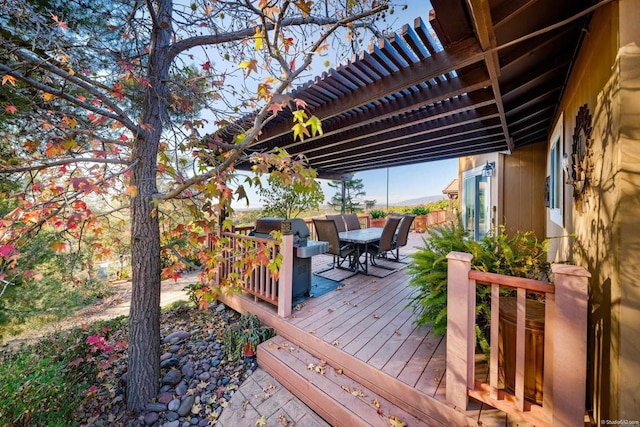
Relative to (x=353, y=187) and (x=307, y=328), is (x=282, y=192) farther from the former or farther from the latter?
(x=353, y=187)

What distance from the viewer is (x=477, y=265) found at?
7.48ft

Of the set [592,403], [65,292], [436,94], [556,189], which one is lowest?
[65,292]

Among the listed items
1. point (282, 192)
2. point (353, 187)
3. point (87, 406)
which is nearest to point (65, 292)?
point (87, 406)

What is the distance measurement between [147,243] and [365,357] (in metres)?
2.57

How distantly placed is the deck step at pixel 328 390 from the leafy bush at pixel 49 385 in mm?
1771

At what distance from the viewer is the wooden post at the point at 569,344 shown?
1.31 metres

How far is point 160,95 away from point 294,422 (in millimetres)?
3648

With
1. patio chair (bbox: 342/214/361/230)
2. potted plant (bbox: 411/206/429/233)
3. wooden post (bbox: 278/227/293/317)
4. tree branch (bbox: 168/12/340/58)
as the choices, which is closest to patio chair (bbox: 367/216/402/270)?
patio chair (bbox: 342/214/361/230)

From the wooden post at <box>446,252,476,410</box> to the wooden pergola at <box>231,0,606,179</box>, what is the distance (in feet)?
5.19

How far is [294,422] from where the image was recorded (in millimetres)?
2145

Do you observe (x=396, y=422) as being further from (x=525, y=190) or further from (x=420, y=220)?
(x=420, y=220)

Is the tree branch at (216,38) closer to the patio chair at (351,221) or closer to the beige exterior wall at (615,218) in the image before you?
the beige exterior wall at (615,218)

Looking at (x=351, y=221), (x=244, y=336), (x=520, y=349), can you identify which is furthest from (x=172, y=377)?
(x=351, y=221)

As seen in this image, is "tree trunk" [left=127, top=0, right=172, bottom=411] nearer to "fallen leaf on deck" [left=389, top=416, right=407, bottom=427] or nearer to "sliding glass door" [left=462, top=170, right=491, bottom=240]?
"fallen leaf on deck" [left=389, top=416, right=407, bottom=427]
